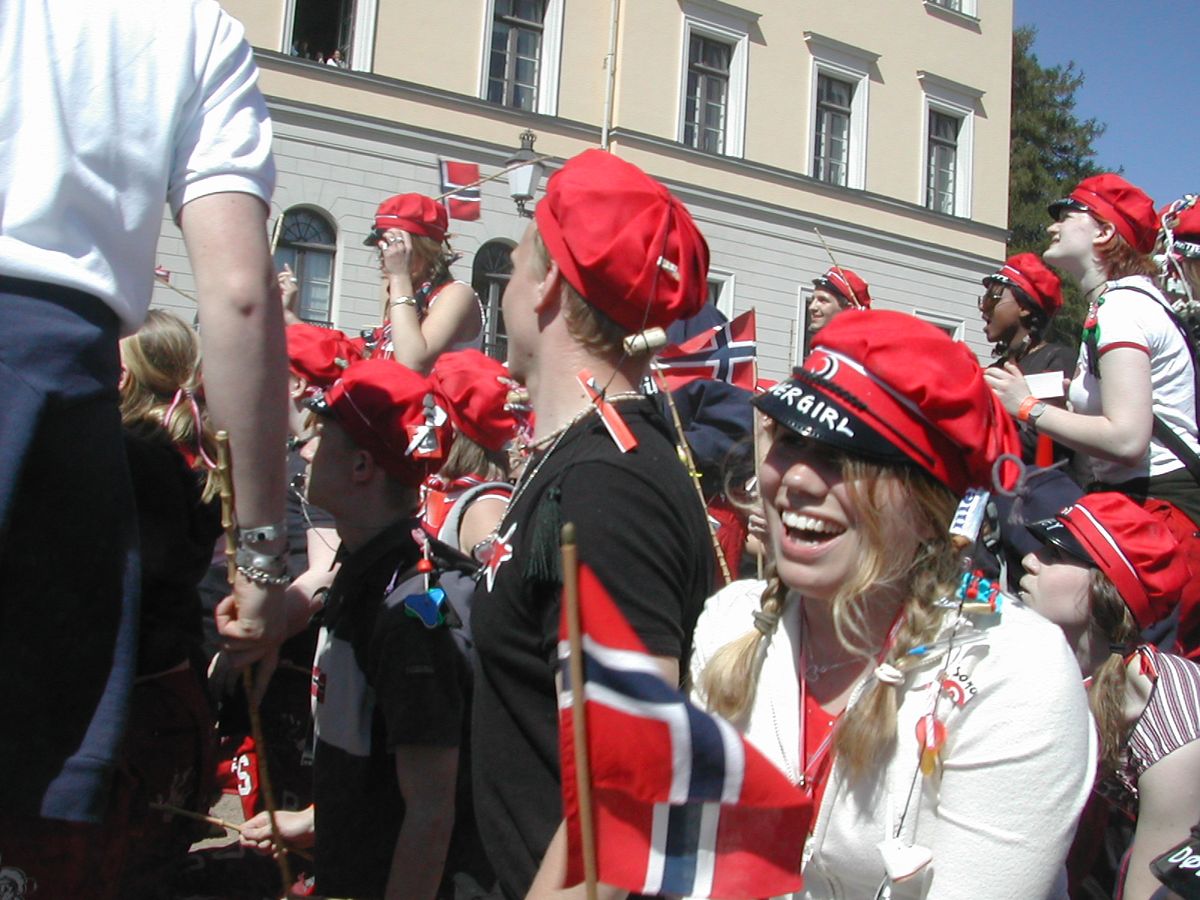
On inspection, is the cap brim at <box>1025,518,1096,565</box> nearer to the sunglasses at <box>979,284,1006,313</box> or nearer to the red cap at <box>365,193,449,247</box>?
the sunglasses at <box>979,284,1006,313</box>

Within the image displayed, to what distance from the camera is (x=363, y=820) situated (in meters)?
2.66

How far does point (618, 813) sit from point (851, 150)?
23716mm

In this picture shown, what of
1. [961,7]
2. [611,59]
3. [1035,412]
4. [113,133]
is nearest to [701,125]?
[611,59]

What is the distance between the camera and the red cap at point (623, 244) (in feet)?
7.07

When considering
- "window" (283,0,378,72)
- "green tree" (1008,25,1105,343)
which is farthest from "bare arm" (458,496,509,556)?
"green tree" (1008,25,1105,343)

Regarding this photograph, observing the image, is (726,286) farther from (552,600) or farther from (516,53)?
(552,600)

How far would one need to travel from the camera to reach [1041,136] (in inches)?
1529

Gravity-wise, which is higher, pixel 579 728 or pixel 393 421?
pixel 393 421

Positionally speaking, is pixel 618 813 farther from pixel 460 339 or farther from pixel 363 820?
pixel 460 339

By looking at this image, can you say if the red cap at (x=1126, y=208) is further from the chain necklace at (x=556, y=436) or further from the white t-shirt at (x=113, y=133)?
the white t-shirt at (x=113, y=133)

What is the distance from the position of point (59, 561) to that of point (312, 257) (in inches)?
664

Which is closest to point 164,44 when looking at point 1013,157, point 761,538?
point 761,538

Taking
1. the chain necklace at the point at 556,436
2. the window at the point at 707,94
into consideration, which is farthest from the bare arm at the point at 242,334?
the window at the point at 707,94

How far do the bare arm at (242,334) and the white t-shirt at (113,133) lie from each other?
0.05m
